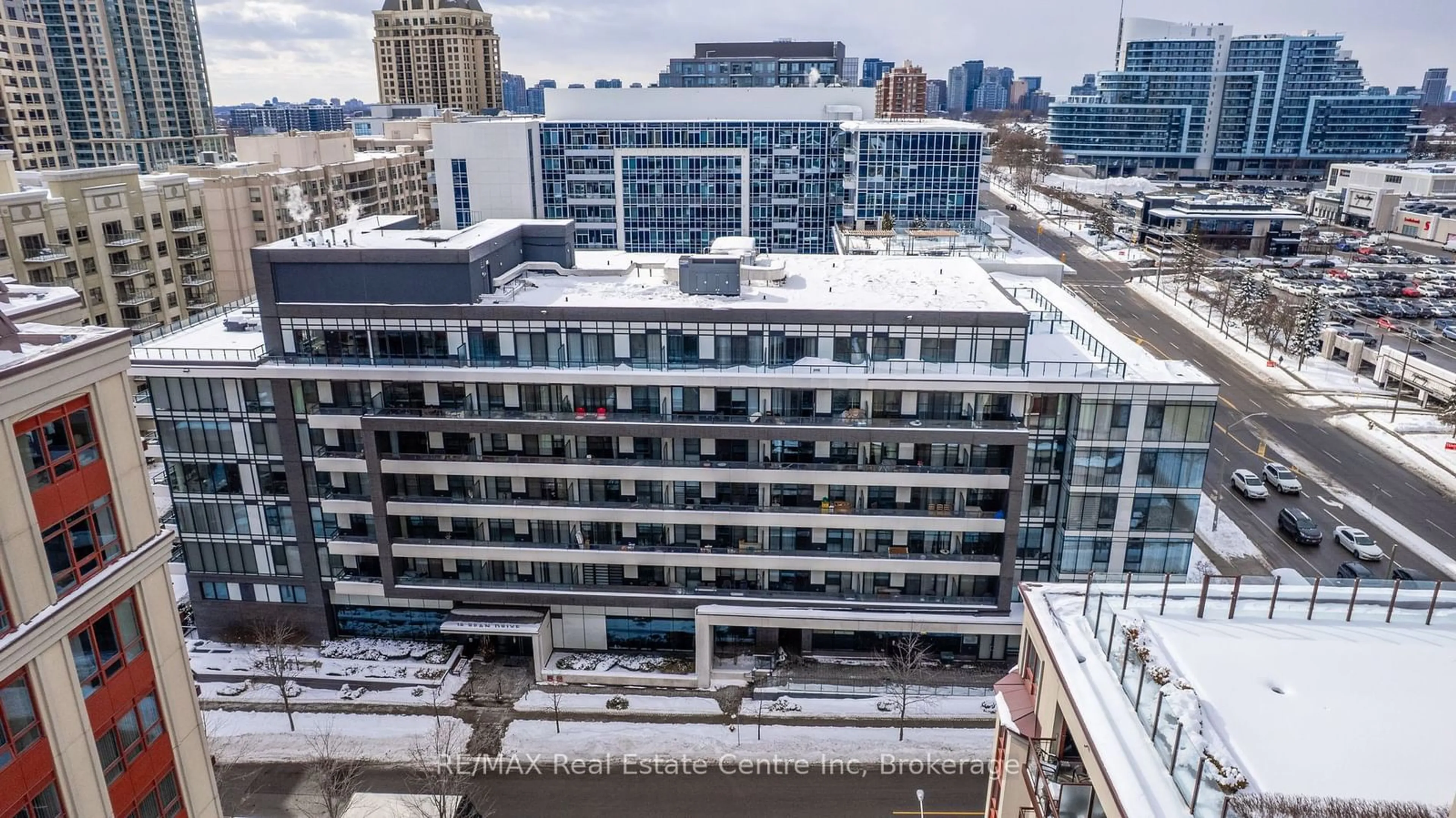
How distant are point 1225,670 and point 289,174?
132 metres

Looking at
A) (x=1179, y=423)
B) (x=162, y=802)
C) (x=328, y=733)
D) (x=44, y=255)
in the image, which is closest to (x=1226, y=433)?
(x=1179, y=423)

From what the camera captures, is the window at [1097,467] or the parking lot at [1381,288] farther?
the parking lot at [1381,288]

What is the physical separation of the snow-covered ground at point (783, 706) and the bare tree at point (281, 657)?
13.2 m

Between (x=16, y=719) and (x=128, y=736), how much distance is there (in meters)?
3.11

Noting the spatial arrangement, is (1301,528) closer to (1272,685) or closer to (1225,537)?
(1225,537)

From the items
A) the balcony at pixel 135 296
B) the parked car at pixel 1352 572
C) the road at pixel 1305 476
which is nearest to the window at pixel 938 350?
the parked car at pixel 1352 572

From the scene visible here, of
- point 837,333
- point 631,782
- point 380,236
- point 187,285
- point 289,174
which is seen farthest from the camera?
point 289,174

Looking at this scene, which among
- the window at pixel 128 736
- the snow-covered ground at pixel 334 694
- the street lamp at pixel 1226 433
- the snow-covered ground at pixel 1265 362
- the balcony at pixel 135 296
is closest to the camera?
the window at pixel 128 736

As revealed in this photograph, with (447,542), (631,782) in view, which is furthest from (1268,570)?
(447,542)

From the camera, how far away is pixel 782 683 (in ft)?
170

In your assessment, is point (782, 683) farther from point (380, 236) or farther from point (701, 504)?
point (380, 236)

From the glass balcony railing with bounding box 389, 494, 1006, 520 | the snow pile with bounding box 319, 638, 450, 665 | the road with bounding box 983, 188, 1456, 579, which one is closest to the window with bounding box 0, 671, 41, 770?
the glass balcony railing with bounding box 389, 494, 1006, 520

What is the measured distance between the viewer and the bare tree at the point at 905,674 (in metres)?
48.6

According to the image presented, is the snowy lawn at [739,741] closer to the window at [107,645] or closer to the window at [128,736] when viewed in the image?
the window at [128,736]
